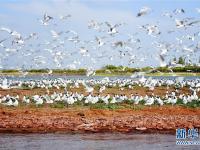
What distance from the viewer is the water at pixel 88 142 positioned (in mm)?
19969

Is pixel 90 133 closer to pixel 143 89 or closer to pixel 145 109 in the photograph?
pixel 145 109

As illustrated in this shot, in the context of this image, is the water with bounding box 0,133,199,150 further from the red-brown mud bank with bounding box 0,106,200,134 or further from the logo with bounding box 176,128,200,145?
the red-brown mud bank with bounding box 0,106,200,134

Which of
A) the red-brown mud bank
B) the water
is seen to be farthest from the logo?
the red-brown mud bank

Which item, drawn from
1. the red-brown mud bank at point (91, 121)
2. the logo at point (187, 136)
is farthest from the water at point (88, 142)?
the red-brown mud bank at point (91, 121)

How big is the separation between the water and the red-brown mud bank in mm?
1092

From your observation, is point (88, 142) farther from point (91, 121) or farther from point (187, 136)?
point (187, 136)

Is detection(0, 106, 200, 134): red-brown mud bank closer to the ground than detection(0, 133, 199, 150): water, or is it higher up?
higher up

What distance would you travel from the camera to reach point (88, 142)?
2091 centimetres

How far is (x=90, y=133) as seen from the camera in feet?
75.3

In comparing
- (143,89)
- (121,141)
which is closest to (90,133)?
(121,141)

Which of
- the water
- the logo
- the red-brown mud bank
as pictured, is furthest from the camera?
the red-brown mud bank

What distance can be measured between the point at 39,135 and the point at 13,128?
1677 mm

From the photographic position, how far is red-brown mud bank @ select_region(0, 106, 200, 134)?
2367cm

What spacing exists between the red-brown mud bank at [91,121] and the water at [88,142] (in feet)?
3.58
